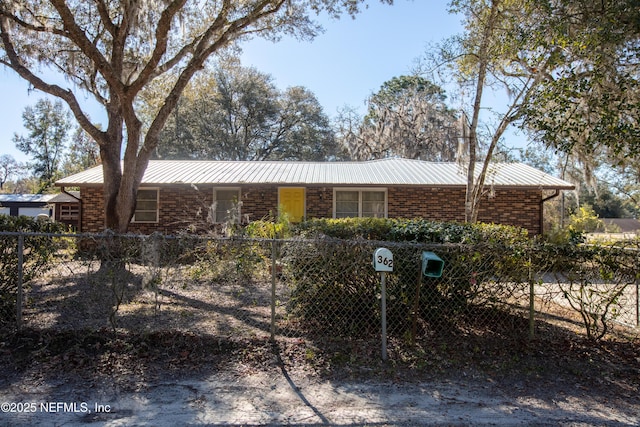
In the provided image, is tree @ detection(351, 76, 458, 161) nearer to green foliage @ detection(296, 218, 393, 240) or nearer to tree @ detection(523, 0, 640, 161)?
tree @ detection(523, 0, 640, 161)

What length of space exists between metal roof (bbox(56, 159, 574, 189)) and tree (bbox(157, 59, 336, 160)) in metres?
14.9

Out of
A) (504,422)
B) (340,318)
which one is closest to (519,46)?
(340,318)

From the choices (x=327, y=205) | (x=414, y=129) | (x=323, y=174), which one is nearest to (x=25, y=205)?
(x=323, y=174)

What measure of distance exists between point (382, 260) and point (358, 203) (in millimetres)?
10295

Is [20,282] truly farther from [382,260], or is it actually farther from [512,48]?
[512,48]

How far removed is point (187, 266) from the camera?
510cm

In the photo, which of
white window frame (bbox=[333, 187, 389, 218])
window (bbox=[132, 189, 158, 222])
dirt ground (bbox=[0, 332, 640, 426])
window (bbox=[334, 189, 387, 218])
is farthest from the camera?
window (bbox=[132, 189, 158, 222])

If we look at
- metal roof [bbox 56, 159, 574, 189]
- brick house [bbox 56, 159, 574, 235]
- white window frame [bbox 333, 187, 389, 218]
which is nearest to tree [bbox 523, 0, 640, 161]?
metal roof [bbox 56, 159, 574, 189]

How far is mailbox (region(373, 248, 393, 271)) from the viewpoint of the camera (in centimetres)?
423

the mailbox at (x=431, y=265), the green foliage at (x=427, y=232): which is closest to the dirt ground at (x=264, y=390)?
the mailbox at (x=431, y=265)

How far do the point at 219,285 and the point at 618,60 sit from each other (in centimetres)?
609

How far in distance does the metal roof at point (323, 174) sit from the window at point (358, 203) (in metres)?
0.52

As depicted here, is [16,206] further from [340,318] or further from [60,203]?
[340,318]

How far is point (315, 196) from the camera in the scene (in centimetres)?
1442
